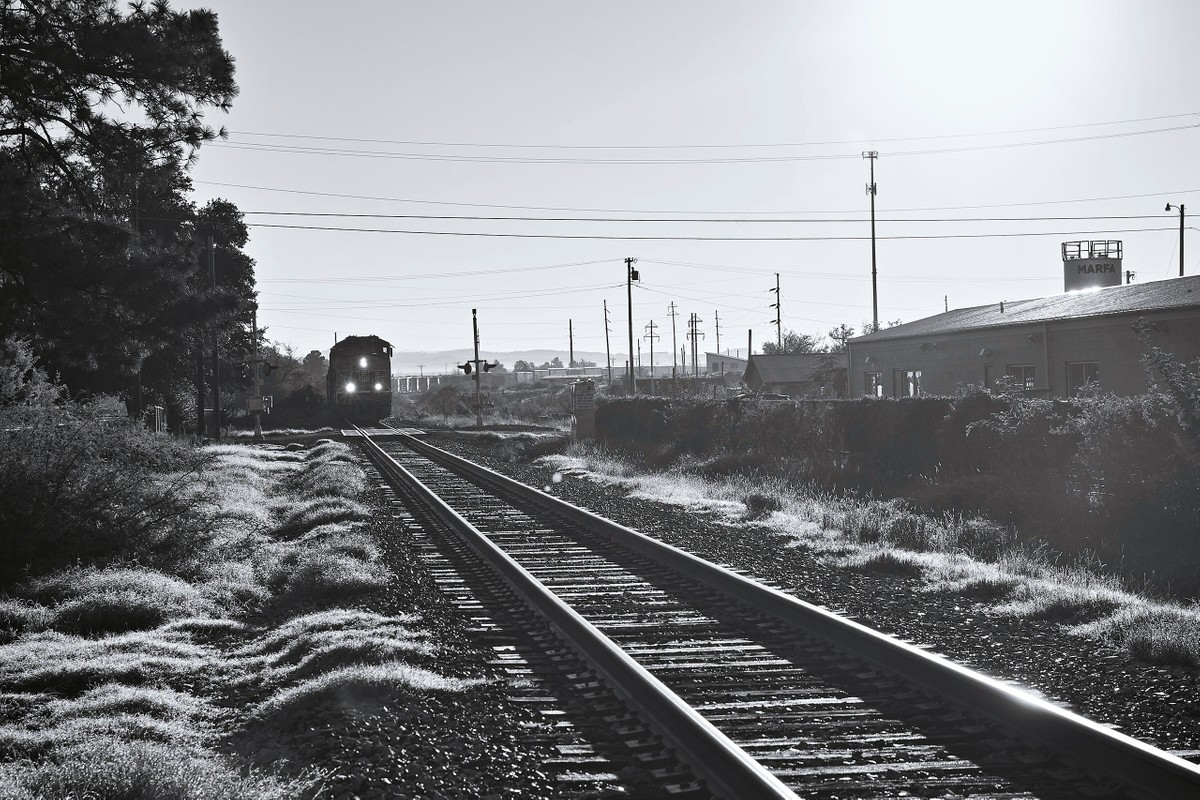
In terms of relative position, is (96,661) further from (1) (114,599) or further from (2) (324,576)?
(2) (324,576)

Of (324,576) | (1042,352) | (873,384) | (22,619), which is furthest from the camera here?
(873,384)

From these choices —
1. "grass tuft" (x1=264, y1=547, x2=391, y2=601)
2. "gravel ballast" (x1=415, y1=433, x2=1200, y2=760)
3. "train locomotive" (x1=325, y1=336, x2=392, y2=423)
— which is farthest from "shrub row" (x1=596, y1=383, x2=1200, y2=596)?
"train locomotive" (x1=325, y1=336, x2=392, y2=423)

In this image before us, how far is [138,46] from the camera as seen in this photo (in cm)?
1166

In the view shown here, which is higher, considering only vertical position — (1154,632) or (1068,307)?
(1068,307)

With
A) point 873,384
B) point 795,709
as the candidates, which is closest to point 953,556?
point 795,709

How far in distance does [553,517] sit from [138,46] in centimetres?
802

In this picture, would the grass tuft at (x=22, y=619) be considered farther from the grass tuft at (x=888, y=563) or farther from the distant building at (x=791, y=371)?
the distant building at (x=791, y=371)

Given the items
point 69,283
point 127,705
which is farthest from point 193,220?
point 127,705

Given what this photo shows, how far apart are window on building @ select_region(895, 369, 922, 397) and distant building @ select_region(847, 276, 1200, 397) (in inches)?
1.6

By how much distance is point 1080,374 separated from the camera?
102ft

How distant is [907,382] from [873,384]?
314 cm

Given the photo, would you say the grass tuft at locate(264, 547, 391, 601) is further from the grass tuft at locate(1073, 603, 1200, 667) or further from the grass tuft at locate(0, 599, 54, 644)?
the grass tuft at locate(1073, 603, 1200, 667)

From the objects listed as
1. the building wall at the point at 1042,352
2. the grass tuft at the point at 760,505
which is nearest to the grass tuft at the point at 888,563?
the grass tuft at the point at 760,505

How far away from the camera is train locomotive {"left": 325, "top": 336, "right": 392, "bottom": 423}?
50.9 metres
